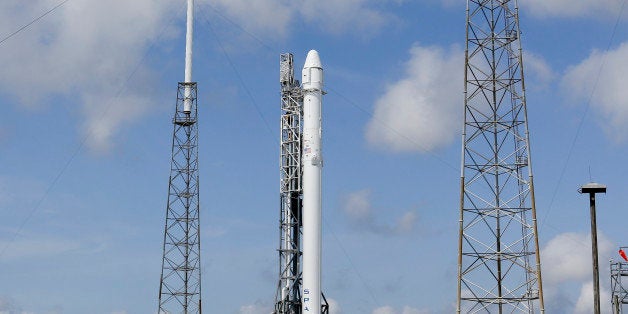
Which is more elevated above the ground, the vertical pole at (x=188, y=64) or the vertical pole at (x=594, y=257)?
the vertical pole at (x=188, y=64)

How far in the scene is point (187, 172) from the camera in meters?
87.5

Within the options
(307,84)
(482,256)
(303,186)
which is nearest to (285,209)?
(303,186)

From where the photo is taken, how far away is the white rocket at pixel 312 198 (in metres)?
72.4

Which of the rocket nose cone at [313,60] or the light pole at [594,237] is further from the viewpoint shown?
the rocket nose cone at [313,60]

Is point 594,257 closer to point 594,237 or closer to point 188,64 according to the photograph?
point 594,237

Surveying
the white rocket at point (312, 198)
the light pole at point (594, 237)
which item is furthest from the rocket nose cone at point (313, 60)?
the light pole at point (594, 237)

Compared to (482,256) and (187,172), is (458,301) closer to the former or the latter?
(482,256)

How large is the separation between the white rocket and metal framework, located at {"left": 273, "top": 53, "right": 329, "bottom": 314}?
12.3 ft

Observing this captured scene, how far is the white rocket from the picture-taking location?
72375 millimetres

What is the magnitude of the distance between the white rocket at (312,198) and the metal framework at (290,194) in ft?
12.3

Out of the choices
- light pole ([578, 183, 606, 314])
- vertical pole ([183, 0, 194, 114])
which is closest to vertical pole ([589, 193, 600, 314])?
light pole ([578, 183, 606, 314])

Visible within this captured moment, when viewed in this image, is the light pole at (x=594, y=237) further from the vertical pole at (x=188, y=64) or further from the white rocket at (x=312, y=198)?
the vertical pole at (x=188, y=64)

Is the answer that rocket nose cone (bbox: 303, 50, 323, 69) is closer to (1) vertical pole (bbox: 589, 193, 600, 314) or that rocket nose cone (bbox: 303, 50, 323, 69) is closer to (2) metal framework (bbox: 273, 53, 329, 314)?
(2) metal framework (bbox: 273, 53, 329, 314)

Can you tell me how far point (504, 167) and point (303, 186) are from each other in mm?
16319
